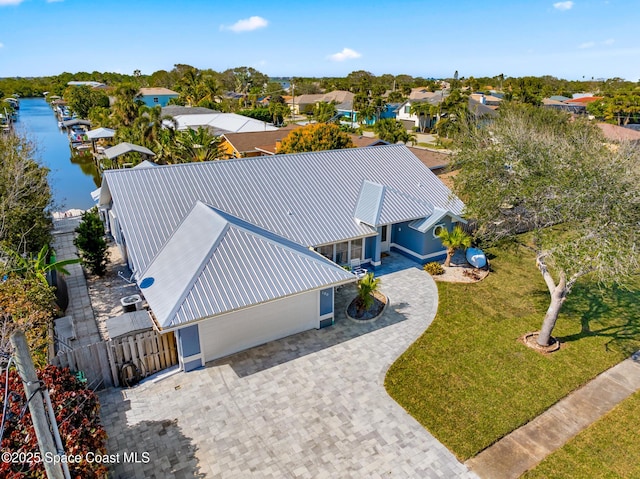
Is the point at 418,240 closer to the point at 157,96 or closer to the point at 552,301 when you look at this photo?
the point at 552,301

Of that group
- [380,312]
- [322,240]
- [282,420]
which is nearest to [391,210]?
[322,240]

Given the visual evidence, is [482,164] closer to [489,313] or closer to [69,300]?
[489,313]

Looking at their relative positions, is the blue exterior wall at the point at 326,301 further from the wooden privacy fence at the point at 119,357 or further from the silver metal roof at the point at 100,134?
the silver metal roof at the point at 100,134

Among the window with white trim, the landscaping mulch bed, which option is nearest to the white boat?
the window with white trim

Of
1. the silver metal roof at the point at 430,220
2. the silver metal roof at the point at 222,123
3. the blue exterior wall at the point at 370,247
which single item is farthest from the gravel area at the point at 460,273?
the silver metal roof at the point at 222,123

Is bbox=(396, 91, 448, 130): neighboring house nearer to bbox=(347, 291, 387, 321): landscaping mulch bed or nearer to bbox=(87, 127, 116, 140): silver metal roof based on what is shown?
bbox=(87, 127, 116, 140): silver metal roof

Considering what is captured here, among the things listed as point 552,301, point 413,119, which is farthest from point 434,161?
point 413,119

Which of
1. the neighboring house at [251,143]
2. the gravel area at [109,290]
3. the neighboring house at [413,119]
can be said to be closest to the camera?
the gravel area at [109,290]
